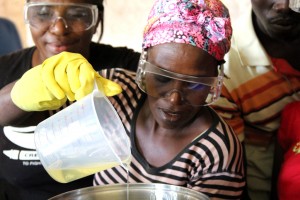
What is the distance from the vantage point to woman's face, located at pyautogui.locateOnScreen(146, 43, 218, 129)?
1.06 metres

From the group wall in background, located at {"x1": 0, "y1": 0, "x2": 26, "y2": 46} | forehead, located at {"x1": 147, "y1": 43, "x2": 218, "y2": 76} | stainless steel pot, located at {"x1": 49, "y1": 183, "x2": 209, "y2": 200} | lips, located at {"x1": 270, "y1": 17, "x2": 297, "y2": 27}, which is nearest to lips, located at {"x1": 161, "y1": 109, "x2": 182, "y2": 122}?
forehead, located at {"x1": 147, "y1": 43, "x2": 218, "y2": 76}

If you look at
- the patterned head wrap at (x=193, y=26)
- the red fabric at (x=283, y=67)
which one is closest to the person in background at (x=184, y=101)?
the patterned head wrap at (x=193, y=26)

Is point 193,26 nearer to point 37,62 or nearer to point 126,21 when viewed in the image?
point 37,62

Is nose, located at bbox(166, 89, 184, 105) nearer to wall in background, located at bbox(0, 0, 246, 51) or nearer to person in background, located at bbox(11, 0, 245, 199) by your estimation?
person in background, located at bbox(11, 0, 245, 199)

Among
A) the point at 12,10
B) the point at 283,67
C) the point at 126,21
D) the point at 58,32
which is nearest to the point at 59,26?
the point at 58,32

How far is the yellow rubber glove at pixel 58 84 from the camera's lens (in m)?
0.96

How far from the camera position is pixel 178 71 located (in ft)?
3.50

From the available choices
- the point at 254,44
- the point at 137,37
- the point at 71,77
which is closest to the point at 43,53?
the point at 71,77

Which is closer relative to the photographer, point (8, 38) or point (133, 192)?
point (133, 192)

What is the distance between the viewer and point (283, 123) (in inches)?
52.7

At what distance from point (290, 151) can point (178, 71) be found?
399 mm

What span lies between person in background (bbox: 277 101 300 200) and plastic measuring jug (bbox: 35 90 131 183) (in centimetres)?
44

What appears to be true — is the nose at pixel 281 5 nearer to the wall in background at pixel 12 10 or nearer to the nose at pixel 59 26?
the nose at pixel 59 26

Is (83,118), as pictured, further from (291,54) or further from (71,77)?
(291,54)
